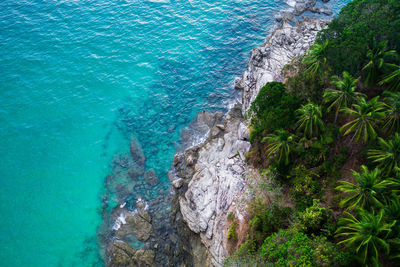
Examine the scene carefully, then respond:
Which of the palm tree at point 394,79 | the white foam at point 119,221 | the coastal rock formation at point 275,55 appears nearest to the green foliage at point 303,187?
the palm tree at point 394,79

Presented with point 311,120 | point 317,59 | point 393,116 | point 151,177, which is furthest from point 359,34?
point 151,177

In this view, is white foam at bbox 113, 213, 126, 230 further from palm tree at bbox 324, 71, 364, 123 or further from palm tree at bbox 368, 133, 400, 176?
palm tree at bbox 368, 133, 400, 176

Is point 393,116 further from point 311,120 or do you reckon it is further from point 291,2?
point 291,2

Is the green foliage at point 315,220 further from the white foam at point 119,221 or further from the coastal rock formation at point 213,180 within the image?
the white foam at point 119,221

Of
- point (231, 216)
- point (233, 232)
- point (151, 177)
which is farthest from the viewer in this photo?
point (151, 177)

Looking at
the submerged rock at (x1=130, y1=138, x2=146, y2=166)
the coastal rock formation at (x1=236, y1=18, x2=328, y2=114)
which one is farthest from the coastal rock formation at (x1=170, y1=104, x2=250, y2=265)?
the coastal rock formation at (x1=236, y1=18, x2=328, y2=114)

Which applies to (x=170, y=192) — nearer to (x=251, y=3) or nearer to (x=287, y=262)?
(x=287, y=262)

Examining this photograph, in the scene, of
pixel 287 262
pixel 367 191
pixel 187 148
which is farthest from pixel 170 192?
pixel 367 191
